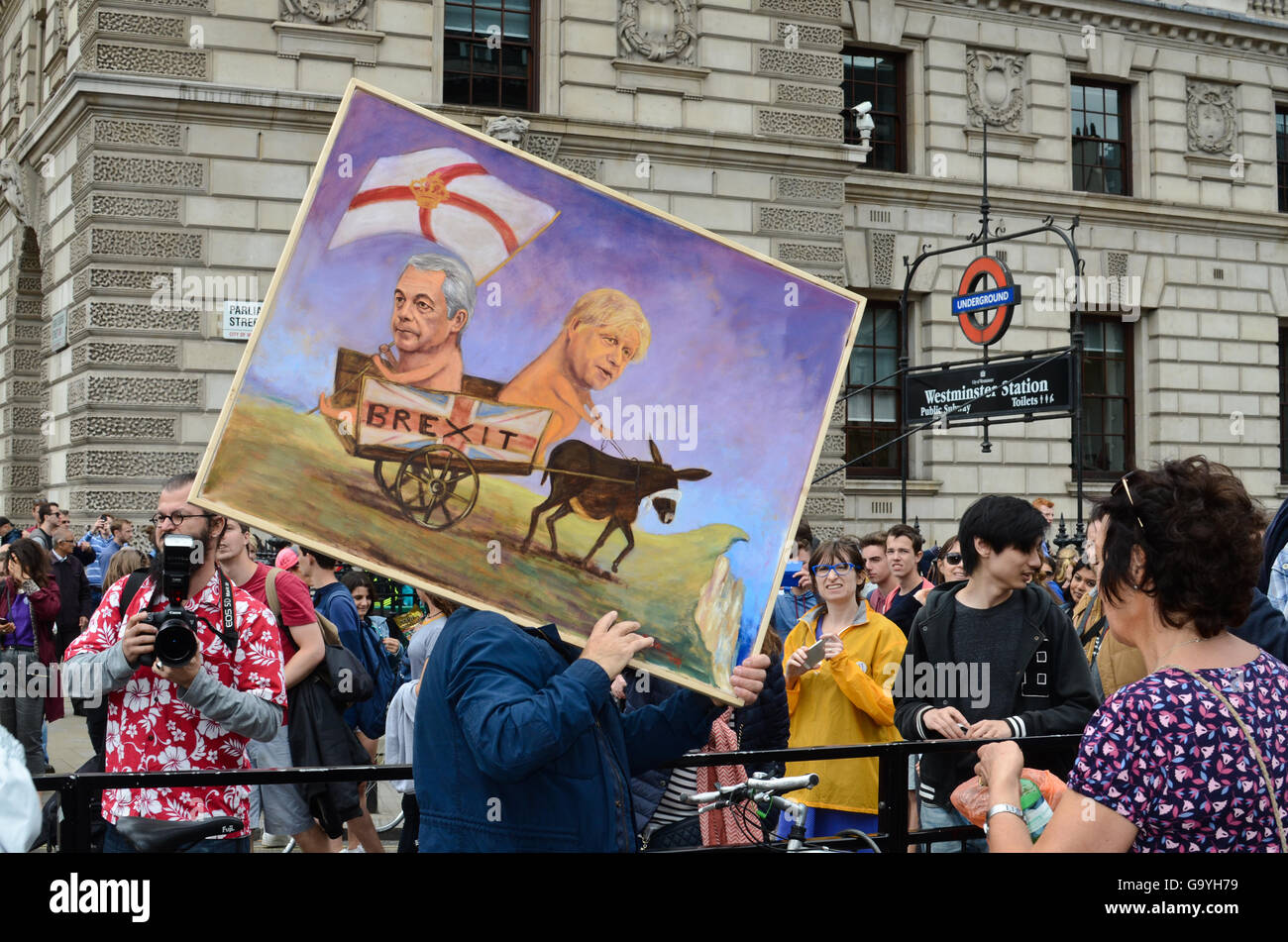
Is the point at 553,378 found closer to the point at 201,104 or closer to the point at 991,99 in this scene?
the point at 201,104

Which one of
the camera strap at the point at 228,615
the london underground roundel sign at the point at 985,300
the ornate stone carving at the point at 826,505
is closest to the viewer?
the camera strap at the point at 228,615

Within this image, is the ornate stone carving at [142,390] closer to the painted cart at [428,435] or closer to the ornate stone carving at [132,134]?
the ornate stone carving at [132,134]

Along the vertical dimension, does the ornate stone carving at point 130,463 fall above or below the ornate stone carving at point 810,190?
below

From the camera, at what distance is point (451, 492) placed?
142 inches

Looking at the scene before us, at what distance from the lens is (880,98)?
2369 centimetres

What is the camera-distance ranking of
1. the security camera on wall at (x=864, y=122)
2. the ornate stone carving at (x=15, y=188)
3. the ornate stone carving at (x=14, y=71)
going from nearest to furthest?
the ornate stone carving at (x=15, y=188)
the security camera on wall at (x=864, y=122)
the ornate stone carving at (x=14, y=71)

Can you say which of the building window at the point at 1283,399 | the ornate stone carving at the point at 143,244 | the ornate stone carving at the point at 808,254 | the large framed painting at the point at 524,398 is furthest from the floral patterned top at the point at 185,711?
the building window at the point at 1283,399

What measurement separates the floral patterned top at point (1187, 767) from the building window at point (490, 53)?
18135 millimetres

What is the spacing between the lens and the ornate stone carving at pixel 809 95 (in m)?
20.8

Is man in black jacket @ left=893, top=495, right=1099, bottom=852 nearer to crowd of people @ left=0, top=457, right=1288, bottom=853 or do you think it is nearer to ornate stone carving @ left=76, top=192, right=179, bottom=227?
crowd of people @ left=0, top=457, right=1288, bottom=853

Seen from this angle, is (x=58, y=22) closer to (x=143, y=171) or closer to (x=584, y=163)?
(x=143, y=171)

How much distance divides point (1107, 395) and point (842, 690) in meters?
20.6

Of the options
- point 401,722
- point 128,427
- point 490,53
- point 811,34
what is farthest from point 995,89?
point 401,722
